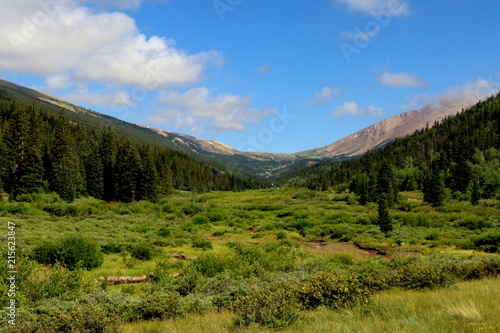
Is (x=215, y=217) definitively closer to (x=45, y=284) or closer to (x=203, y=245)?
(x=203, y=245)

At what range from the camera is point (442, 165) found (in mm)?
107625

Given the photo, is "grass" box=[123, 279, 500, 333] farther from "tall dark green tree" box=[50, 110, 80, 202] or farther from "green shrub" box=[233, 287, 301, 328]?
"tall dark green tree" box=[50, 110, 80, 202]

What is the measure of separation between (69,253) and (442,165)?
12016 cm

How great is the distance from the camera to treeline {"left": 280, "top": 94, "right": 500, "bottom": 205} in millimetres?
76125

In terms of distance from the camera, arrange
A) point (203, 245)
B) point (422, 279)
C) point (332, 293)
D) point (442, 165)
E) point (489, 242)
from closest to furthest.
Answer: point (332, 293) → point (422, 279) → point (203, 245) → point (489, 242) → point (442, 165)

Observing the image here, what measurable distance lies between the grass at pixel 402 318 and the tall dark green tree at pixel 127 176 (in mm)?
63242

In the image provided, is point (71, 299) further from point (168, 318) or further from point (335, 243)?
point (335, 243)

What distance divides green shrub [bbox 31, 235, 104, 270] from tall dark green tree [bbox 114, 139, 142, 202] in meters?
52.1

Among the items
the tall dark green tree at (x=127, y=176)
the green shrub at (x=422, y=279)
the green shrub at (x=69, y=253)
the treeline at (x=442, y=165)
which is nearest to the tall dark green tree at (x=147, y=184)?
the tall dark green tree at (x=127, y=176)

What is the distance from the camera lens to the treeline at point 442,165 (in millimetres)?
76125

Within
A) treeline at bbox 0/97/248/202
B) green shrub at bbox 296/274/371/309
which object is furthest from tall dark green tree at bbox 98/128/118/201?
green shrub at bbox 296/274/371/309

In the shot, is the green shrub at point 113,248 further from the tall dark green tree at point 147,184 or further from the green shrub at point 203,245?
the tall dark green tree at point 147,184

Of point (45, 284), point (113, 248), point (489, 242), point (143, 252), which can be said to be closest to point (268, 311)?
point (45, 284)

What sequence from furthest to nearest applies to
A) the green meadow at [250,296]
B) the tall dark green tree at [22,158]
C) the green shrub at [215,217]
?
the tall dark green tree at [22,158]
the green shrub at [215,217]
the green meadow at [250,296]
